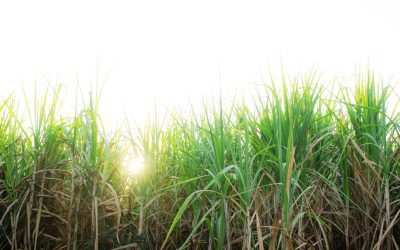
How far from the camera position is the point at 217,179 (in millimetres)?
1646

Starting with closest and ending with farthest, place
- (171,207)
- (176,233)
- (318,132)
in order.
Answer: (318,132), (176,233), (171,207)

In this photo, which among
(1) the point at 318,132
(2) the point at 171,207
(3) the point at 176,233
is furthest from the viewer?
(2) the point at 171,207

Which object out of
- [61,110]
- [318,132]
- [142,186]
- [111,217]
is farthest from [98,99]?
[318,132]

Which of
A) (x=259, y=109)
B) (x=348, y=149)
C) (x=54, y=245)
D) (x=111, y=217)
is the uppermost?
(x=259, y=109)

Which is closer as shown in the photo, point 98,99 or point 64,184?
point 98,99

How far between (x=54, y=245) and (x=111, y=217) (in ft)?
1.05

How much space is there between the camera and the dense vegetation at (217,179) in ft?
5.89

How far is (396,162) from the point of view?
194 cm

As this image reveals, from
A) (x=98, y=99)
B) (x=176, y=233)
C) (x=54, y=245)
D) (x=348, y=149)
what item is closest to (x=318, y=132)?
(x=348, y=149)

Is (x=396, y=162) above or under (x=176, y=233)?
above

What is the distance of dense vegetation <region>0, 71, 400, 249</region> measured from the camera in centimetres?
179

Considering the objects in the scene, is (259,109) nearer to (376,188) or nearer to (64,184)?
(376,188)

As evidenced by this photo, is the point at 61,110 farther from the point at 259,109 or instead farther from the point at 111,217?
the point at 259,109

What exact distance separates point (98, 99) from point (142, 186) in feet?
1.54
